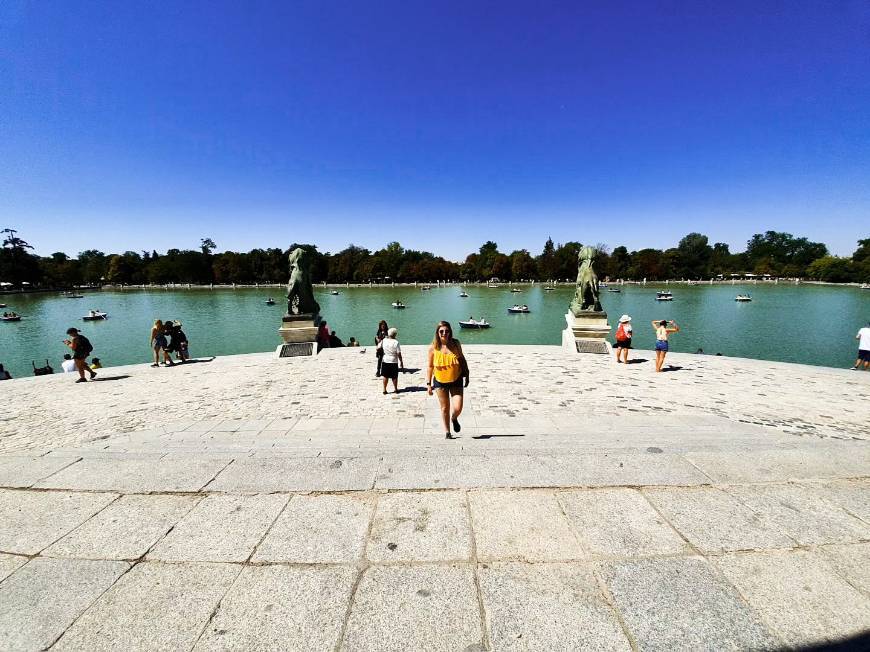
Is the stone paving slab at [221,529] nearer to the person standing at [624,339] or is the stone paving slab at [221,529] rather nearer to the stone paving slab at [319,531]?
the stone paving slab at [319,531]

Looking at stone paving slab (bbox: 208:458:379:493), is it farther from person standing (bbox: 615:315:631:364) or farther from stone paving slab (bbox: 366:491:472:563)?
person standing (bbox: 615:315:631:364)

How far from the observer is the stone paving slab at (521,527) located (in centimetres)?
304

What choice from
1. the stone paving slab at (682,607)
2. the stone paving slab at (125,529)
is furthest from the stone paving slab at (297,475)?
the stone paving slab at (682,607)

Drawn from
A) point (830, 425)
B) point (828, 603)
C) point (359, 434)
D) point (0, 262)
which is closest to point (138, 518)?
point (359, 434)

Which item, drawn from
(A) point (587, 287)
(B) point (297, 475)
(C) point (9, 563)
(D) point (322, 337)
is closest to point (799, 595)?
(B) point (297, 475)

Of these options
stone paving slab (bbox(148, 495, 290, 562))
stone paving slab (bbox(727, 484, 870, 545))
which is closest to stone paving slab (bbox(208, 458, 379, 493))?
stone paving slab (bbox(148, 495, 290, 562))

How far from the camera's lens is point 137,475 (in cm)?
441

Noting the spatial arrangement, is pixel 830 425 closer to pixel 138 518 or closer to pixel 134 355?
pixel 138 518

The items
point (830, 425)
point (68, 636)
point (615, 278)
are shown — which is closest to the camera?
point (68, 636)

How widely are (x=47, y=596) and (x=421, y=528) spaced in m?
2.87

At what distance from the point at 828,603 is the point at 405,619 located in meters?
2.95

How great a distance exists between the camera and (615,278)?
129125mm

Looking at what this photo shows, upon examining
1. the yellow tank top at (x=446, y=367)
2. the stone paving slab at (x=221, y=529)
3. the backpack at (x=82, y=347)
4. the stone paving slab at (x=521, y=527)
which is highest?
the yellow tank top at (x=446, y=367)

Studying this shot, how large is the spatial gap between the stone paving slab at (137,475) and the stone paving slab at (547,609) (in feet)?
11.6
